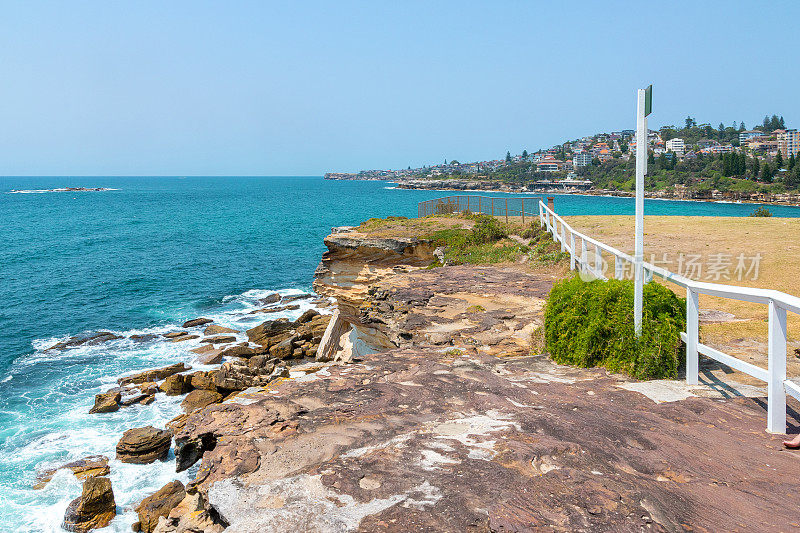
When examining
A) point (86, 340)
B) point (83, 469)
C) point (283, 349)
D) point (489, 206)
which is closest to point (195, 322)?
point (86, 340)

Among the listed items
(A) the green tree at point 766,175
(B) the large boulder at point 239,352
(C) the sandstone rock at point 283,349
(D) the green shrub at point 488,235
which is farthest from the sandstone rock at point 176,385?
(A) the green tree at point 766,175

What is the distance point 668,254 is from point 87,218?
7914 centimetres

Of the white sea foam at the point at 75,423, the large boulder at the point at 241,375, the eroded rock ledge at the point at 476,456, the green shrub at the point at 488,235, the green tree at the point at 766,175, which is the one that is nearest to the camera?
the eroded rock ledge at the point at 476,456

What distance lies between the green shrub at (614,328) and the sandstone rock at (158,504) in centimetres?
622

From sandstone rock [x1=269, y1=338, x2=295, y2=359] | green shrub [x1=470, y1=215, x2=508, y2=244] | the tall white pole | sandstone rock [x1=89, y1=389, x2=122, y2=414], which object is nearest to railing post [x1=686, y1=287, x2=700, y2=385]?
the tall white pole

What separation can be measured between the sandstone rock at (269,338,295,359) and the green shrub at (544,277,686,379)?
9281 mm

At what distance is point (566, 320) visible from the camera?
299 inches

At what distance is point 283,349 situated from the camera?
15.9 m

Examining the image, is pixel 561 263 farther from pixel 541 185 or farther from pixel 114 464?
pixel 541 185

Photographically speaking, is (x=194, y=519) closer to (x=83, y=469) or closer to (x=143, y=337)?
(x=83, y=469)

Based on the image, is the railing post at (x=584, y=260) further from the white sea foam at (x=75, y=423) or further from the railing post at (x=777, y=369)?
the white sea foam at (x=75, y=423)

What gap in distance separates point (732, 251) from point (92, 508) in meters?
16.2

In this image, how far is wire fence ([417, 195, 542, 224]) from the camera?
26.5 metres

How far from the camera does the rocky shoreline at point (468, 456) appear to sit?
3.64 meters
